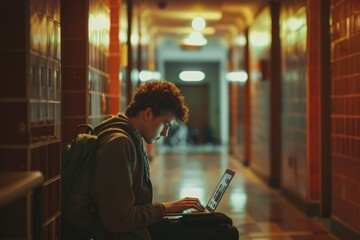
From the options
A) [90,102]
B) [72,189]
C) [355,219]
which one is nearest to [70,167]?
[72,189]

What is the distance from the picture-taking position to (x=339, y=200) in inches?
183

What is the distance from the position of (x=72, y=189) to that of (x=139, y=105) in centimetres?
49

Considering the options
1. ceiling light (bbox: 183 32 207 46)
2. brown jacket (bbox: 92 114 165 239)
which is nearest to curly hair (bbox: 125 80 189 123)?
brown jacket (bbox: 92 114 165 239)

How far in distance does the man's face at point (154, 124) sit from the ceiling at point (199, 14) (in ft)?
20.7

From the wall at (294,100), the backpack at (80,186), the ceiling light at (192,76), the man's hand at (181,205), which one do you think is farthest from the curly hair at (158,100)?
the ceiling light at (192,76)

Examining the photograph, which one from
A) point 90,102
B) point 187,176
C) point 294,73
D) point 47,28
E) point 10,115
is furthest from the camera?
point 187,176

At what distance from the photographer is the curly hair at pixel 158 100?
2.51 metres

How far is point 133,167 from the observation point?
2371mm

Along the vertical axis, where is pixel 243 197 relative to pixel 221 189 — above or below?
below

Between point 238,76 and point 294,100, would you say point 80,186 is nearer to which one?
point 294,100

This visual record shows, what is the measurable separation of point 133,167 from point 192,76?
18406 millimetres

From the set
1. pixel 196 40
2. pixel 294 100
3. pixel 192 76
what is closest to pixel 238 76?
pixel 196 40

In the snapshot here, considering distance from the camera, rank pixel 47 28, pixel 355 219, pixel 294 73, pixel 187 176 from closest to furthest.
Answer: pixel 47 28 < pixel 355 219 < pixel 294 73 < pixel 187 176

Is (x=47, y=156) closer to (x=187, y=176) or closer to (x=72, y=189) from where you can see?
(x=72, y=189)
